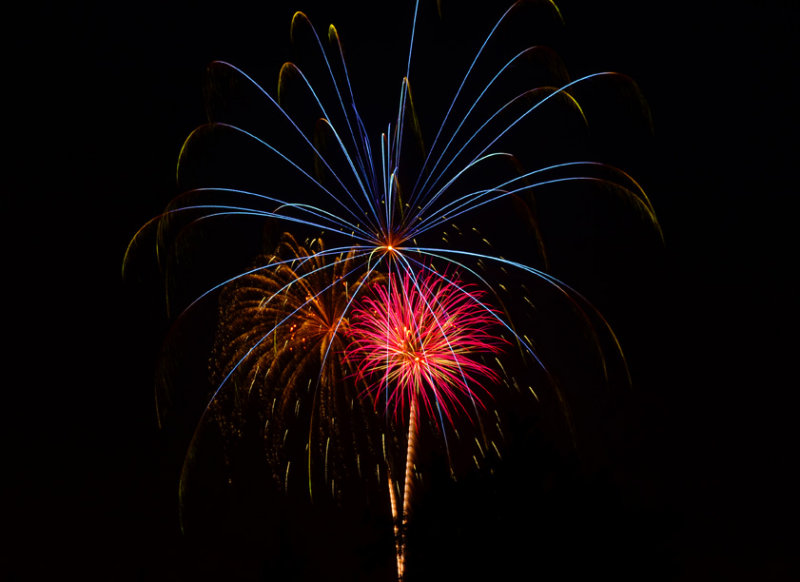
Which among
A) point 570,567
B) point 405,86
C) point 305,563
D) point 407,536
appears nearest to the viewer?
point 570,567

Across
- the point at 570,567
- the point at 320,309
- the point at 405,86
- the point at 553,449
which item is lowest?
the point at 570,567

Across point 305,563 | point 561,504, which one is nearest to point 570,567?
point 561,504

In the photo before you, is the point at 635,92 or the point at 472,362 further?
the point at 472,362

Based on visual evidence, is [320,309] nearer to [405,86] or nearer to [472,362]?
[472,362]

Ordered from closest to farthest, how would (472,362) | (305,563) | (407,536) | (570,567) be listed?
1. (570,567)
2. (407,536)
3. (472,362)
4. (305,563)

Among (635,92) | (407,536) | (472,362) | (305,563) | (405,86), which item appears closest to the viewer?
(407,536)

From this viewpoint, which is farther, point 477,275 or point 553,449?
point 477,275

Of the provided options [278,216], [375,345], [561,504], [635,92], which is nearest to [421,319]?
[375,345]

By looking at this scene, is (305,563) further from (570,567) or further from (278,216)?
(570,567)

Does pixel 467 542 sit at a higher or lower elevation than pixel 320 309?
lower
